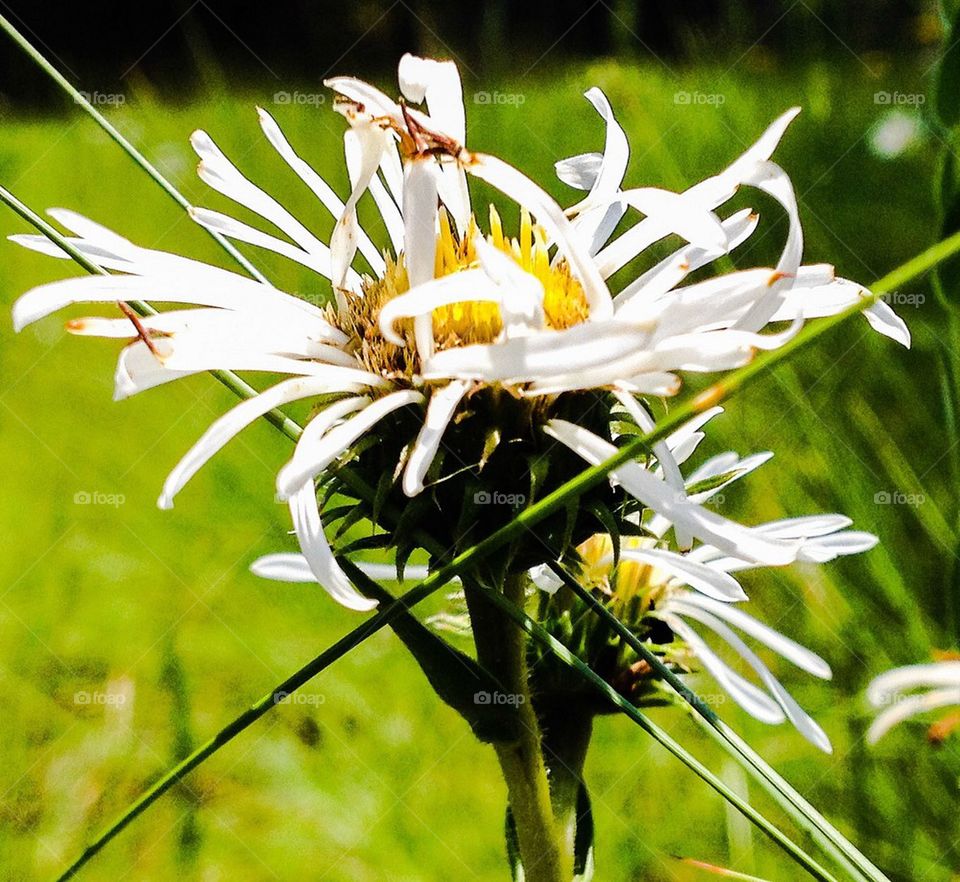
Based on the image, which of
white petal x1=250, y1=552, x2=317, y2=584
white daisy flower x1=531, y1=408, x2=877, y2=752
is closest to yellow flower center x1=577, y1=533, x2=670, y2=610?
white daisy flower x1=531, y1=408, x2=877, y2=752

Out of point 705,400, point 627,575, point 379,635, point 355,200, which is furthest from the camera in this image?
point 379,635

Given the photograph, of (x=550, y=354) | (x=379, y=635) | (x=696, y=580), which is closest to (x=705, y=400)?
(x=550, y=354)

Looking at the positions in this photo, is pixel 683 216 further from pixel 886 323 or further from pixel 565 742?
pixel 565 742

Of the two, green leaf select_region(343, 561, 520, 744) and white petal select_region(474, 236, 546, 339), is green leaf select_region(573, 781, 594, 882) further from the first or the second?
white petal select_region(474, 236, 546, 339)

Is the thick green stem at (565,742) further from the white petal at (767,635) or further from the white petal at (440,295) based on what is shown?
the white petal at (440,295)

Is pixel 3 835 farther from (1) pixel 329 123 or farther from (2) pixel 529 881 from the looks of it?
(1) pixel 329 123

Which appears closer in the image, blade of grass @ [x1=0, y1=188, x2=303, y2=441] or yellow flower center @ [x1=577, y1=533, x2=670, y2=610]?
blade of grass @ [x1=0, y1=188, x2=303, y2=441]

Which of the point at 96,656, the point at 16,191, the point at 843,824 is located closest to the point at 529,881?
the point at 843,824

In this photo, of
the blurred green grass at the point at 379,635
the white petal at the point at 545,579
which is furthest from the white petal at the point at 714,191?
the blurred green grass at the point at 379,635
